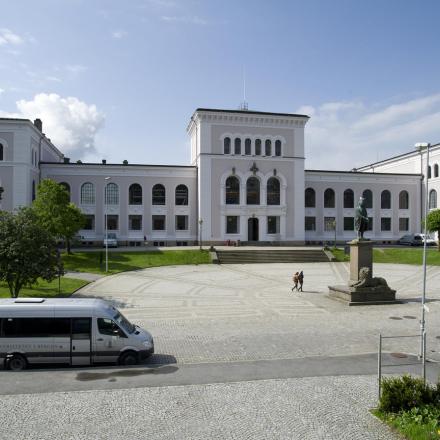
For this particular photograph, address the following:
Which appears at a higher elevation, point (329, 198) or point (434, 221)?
point (329, 198)

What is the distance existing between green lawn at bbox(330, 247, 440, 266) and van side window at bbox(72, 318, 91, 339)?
1421 inches

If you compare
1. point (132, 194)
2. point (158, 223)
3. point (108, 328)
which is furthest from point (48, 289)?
point (132, 194)

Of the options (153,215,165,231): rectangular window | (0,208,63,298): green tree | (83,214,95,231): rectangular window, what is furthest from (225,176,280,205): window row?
(0,208,63,298): green tree

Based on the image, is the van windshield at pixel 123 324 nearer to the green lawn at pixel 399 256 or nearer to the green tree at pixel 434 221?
the green lawn at pixel 399 256

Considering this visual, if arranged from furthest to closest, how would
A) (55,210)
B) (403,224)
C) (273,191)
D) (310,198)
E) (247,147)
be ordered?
1. (403,224)
2. (310,198)
3. (273,191)
4. (247,147)
5. (55,210)

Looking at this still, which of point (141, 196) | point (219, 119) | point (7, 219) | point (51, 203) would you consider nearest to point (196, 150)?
point (219, 119)

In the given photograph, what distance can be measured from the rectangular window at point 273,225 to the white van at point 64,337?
4101cm

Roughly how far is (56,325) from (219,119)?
4180cm

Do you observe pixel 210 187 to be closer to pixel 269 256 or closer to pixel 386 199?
pixel 269 256

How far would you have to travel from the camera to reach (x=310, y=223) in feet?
190

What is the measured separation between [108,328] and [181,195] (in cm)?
4097

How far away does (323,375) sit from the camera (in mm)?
12406

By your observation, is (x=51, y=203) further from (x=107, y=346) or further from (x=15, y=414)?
(x=15, y=414)

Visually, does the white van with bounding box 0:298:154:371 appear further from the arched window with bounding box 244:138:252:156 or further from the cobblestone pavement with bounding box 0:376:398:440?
the arched window with bounding box 244:138:252:156
